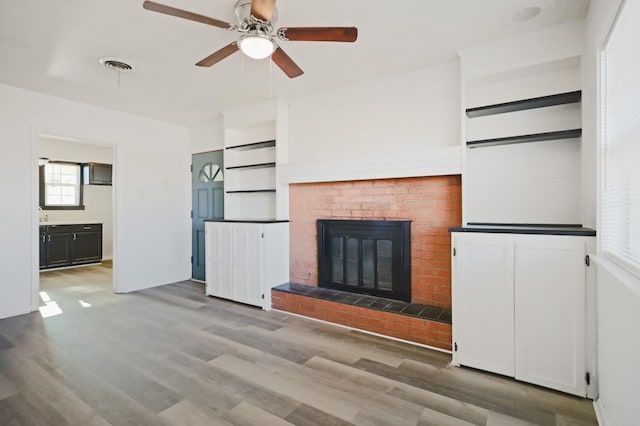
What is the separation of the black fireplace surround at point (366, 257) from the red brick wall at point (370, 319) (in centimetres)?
42

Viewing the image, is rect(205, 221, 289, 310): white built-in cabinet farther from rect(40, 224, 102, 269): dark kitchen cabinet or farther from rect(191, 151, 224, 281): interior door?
rect(40, 224, 102, 269): dark kitchen cabinet

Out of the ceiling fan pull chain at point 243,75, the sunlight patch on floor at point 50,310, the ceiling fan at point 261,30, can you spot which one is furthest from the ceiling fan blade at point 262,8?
the sunlight patch on floor at point 50,310

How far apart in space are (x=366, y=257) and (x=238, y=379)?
191 cm

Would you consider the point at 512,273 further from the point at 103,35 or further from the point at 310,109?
the point at 103,35

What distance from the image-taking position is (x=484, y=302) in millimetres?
2465

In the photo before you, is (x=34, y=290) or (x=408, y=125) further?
(x=34, y=290)

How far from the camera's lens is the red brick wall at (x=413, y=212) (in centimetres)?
327

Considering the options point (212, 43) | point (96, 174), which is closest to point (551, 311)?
point (212, 43)

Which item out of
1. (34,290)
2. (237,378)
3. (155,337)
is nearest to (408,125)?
(237,378)

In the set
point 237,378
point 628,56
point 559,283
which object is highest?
point 628,56

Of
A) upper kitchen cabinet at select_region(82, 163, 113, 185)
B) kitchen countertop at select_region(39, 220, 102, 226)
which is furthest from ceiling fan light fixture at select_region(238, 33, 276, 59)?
upper kitchen cabinet at select_region(82, 163, 113, 185)

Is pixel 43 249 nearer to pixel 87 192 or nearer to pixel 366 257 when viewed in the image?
pixel 87 192

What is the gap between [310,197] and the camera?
4219 millimetres

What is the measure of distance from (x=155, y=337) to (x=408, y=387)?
239 centimetres
